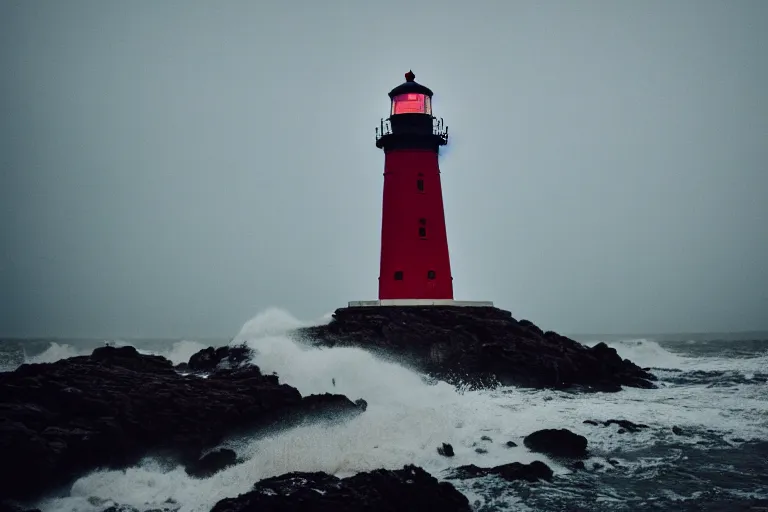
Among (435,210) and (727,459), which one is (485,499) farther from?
(435,210)

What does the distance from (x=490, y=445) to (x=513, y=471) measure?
164 cm

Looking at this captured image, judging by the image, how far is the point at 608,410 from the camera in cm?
A: 1625

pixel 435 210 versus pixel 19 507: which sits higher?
pixel 435 210

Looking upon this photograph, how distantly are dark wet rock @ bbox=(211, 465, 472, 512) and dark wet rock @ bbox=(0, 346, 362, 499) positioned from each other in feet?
8.53

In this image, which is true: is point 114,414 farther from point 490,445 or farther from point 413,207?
point 413,207

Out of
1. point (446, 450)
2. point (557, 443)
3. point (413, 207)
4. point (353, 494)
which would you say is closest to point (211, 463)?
point (353, 494)

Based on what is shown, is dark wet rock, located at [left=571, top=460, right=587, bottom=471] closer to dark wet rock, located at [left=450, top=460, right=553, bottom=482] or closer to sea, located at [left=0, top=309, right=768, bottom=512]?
sea, located at [left=0, top=309, right=768, bottom=512]

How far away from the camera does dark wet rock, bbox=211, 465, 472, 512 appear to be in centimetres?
983

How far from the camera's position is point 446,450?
1280cm

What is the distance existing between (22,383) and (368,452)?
6.78 meters

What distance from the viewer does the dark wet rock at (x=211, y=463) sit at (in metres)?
11.6

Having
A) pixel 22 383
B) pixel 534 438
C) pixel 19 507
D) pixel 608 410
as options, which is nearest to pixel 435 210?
pixel 608 410

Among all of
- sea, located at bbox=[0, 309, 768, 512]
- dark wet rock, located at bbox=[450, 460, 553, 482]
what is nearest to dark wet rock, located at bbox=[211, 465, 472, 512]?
sea, located at bbox=[0, 309, 768, 512]

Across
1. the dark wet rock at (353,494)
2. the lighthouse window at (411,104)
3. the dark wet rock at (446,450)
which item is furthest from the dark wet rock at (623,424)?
the lighthouse window at (411,104)
